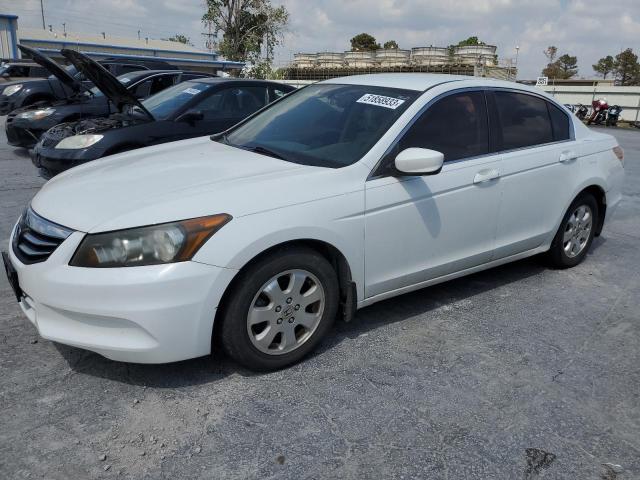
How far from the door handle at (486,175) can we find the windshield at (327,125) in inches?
26.5

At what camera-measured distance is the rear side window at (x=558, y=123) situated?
178 inches

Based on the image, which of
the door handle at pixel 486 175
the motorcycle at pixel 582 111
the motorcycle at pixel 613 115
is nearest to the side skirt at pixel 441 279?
the door handle at pixel 486 175

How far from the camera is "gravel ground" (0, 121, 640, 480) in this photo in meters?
2.44

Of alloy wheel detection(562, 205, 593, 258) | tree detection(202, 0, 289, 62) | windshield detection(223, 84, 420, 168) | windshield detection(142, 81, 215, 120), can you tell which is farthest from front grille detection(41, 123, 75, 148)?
tree detection(202, 0, 289, 62)

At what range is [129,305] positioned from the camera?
2633 millimetres

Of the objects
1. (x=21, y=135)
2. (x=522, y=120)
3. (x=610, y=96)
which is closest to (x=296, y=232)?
(x=522, y=120)

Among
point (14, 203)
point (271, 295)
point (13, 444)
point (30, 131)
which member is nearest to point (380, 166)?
point (271, 295)

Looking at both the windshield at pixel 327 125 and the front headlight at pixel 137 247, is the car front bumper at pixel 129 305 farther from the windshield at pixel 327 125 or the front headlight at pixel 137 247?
the windshield at pixel 327 125

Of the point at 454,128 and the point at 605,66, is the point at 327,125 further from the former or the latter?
the point at 605,66

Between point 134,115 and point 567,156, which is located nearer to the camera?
point 567,156

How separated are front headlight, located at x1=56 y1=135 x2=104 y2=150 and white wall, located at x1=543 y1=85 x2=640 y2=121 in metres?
22.0

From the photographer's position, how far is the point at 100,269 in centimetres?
266

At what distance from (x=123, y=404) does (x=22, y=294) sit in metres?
0.84

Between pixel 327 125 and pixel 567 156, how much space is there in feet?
6.56
